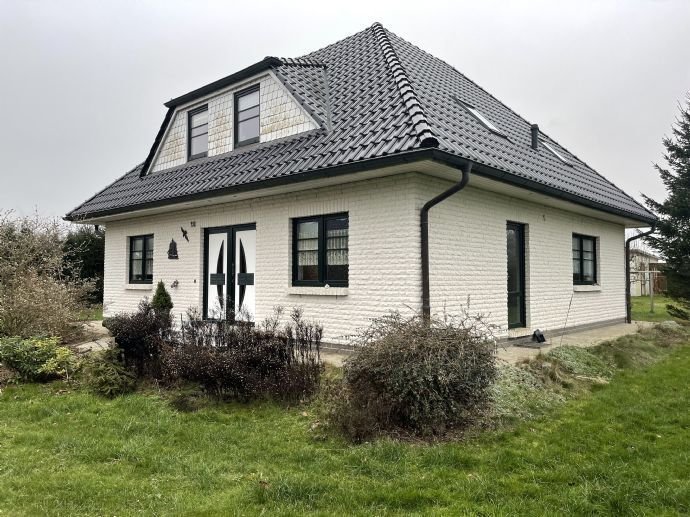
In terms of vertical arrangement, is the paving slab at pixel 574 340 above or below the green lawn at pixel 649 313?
above

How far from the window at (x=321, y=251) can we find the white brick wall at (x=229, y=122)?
1873 millimetres

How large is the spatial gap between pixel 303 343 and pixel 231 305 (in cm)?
458

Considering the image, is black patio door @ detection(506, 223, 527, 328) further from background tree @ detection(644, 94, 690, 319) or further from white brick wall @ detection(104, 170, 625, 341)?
background tree @ detection(644, 94, 690, 319)

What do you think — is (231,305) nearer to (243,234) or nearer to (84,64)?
(243,234)

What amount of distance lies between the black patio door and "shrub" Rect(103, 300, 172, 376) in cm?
632

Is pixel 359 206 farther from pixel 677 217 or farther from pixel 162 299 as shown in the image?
pixel 677 217

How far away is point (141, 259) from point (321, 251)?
21.4ft

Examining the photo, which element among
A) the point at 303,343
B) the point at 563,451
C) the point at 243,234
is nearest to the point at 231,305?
the point at 243,234

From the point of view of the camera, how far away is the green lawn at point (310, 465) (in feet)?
11.0

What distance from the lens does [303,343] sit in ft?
19.9

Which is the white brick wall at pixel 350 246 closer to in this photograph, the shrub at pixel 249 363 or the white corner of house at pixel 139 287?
the white corner of house at pixel 139 287

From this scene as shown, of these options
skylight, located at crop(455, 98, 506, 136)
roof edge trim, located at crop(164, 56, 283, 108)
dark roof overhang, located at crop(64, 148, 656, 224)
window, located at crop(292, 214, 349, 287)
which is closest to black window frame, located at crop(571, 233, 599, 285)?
dark roof overhang, located at crop(64, 148, 656, 224)

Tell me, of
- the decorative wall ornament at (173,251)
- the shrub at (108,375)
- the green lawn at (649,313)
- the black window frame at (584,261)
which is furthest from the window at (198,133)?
the green lawn at (649,313)

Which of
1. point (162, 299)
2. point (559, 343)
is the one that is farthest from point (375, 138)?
point (162, 299)
